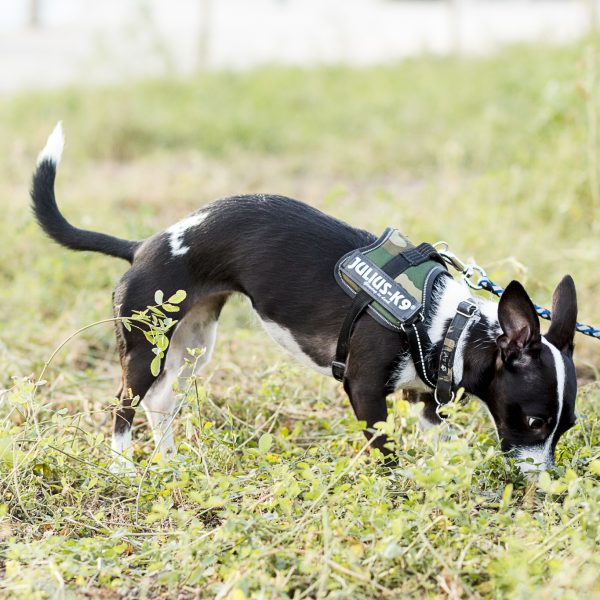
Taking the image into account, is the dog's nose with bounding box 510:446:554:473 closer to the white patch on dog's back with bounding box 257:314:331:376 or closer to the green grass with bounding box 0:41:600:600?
the green grass with bounding box 0:41:600:600

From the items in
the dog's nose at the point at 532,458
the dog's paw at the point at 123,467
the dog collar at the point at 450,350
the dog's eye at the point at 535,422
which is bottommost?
the dog's paw at the point at 123,467

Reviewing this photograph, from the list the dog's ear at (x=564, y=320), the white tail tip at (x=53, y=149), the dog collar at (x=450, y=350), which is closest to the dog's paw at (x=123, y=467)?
the dog collar at (x=450, y=350)

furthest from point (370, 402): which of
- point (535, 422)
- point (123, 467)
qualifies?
point (123, 467)

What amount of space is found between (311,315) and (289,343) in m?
0.19

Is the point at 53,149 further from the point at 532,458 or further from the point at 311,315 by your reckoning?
the point at 532,458

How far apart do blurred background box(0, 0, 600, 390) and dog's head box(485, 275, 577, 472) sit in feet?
2.89

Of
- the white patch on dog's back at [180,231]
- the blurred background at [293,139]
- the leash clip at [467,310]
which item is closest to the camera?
the leash clip at [467,310]

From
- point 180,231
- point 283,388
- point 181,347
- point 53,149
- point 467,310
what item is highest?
point 53,149

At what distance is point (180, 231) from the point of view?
11.4ft

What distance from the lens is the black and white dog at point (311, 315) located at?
300 centimetres

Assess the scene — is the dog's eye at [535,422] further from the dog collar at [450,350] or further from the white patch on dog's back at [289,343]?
the white patch on dog's back at [289,343]

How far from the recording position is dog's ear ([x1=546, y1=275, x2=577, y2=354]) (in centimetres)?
308

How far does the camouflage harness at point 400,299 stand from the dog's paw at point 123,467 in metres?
0.81

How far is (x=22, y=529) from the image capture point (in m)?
2.96
